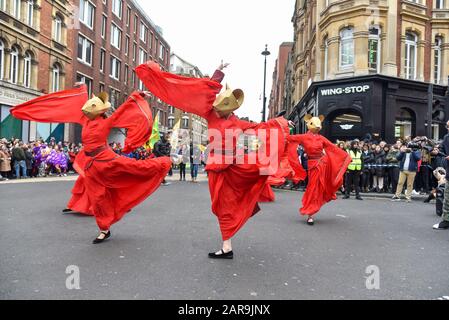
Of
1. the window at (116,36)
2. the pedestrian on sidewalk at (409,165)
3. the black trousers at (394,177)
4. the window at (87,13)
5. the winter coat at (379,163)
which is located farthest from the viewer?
the window at (116,36)

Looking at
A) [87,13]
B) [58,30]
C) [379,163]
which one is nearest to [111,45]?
[87,13]

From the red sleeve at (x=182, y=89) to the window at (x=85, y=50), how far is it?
31789 millimetres

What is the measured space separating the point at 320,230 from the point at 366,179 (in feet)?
27.8

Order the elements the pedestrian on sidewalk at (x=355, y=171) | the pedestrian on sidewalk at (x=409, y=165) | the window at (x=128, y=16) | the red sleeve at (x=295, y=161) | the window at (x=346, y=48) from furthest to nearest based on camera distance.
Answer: the window at (x=128, y=16) → the window at (x=346, y=48) → the pedestrian on sidewalk at (x=355, y=171) → the pedestrian on sidewalk at (x=409, y=165) → the red sleeve at (x=295, y=161)

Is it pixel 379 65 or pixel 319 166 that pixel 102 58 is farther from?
pixel 319 166

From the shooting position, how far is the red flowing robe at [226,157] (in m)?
4.84

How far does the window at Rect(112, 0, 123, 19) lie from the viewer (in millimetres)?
41594

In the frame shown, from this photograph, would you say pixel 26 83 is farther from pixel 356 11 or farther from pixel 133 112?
pixel 133 112

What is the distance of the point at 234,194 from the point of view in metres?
4.96

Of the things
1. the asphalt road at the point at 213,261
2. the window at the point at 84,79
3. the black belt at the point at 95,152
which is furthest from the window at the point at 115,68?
the black belt at the point at 95,152

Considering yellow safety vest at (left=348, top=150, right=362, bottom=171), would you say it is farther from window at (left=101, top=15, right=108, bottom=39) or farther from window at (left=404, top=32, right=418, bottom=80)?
window at (left=101, top=15, right=108, bottom=39)

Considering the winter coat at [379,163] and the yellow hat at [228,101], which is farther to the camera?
the winter coat at [379,163]

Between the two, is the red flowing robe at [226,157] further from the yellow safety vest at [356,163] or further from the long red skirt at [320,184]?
the yellow safety vest at [356,163]

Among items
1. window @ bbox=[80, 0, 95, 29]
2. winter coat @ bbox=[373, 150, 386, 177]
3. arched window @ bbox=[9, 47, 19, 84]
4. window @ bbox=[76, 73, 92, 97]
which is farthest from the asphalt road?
window @ bbox=[80, 0, 95, 29]
